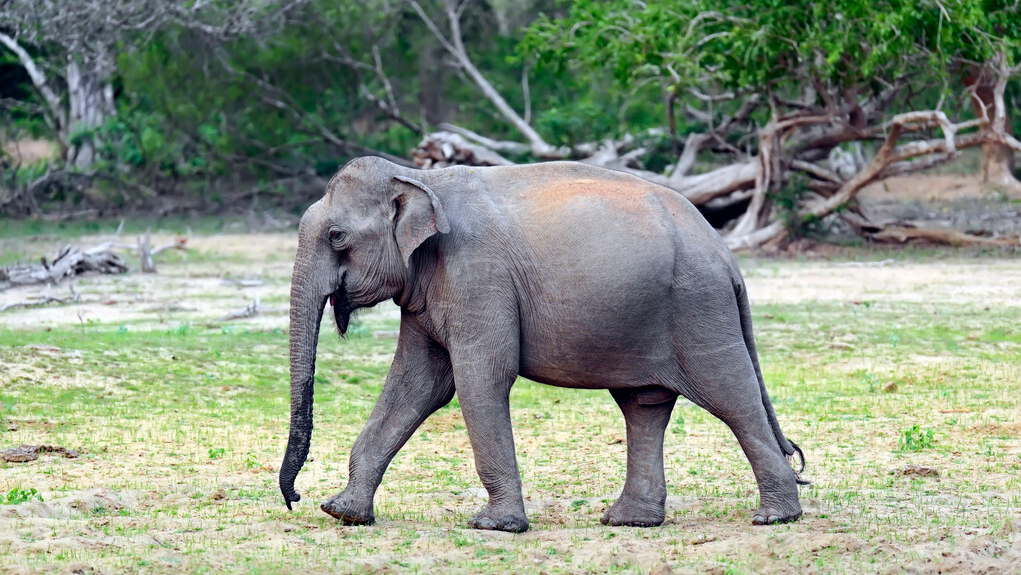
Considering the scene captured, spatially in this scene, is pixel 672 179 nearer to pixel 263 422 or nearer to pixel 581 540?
pixel 263 422

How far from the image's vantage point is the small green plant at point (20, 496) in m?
6.41

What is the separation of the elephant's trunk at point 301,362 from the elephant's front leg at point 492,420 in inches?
26.4

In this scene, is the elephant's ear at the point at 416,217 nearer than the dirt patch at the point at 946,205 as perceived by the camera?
Yes

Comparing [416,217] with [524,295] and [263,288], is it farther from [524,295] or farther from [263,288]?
[263,288]

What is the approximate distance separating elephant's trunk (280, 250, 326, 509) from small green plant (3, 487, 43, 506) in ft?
4.36

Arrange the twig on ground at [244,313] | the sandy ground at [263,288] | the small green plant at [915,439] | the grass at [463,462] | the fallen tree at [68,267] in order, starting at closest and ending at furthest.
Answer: the grass at [463,462] < the small green plant at [915,439] < the twig on ground at [244,313] < the sandy ground at [263,288] < the fallen tree at [68,267]

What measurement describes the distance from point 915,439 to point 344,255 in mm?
4163

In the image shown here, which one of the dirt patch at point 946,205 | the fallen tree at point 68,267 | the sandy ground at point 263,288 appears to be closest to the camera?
the sandy ground at point 263,288

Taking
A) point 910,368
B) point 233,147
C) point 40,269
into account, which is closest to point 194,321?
point 40,269

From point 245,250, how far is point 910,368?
51.5 feet

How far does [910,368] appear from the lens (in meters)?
11.4

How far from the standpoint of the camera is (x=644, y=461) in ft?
21.1

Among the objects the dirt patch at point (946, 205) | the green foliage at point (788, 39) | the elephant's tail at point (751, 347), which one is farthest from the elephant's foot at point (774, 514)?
the dirt patch at point (946, 205)

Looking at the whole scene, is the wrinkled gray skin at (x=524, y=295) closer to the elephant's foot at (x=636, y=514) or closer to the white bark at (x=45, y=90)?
the elephant's foot at (x=636, y=514)
